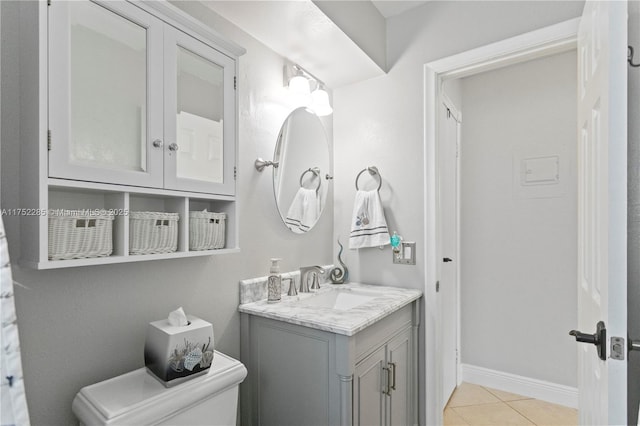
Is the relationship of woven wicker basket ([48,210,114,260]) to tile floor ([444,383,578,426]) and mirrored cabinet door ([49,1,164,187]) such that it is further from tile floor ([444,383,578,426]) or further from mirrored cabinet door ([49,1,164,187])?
tile floor ([444,383,578,426])

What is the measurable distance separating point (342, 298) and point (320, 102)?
115cm

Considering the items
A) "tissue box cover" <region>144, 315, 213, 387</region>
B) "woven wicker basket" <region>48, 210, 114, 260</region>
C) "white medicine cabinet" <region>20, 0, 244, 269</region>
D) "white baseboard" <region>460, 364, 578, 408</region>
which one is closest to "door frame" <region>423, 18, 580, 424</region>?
"white baseboard" <region>460, 364, 578, 408</region>

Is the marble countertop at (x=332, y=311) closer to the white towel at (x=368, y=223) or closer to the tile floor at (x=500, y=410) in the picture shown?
the white towel at (x=368, y=223)

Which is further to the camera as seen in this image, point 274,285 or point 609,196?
point 274,285

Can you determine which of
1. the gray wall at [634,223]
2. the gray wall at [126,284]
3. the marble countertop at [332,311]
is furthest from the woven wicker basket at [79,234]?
the gray wall at [634,223]

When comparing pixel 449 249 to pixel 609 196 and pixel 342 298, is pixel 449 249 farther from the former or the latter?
pixel 609 196

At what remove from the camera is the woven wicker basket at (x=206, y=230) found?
1277 millimetres

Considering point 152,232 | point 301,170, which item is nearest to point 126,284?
point 152,232

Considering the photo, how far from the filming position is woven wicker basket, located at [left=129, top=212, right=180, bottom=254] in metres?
1.09

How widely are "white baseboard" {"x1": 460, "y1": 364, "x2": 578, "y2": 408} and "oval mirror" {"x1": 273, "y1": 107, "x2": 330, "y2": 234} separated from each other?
187cm

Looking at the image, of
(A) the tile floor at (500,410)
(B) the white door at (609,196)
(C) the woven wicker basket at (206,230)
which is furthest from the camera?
(A) the tile floor at (500,410)

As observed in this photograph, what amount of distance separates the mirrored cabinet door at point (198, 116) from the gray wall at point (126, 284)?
11.7 inches

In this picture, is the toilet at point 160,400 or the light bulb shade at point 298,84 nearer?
the toilet at point 160,400

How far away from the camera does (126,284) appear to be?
3.97ft
